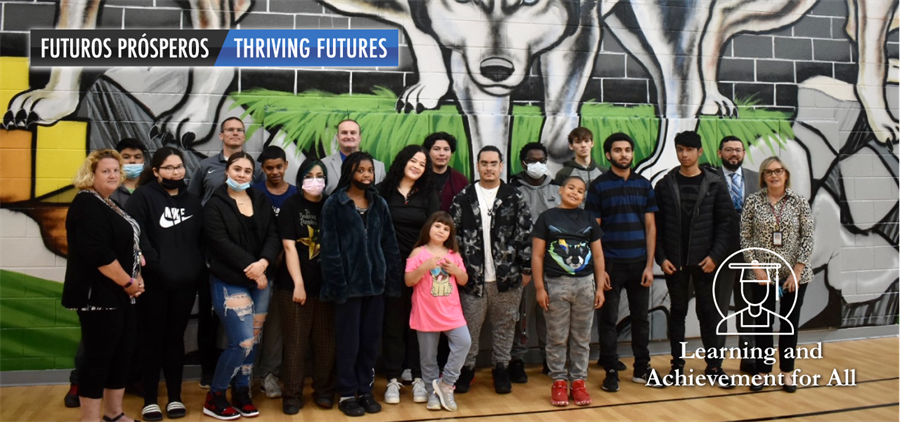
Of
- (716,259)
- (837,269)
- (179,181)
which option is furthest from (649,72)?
(179,181)

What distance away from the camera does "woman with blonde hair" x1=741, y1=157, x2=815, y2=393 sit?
4262mm

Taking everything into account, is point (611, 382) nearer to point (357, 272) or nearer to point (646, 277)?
point (646, 277)

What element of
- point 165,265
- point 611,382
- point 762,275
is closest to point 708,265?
point 762,275

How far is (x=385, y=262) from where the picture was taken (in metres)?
3.95

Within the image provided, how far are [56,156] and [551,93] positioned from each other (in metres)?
3.42

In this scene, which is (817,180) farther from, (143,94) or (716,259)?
(143,94)

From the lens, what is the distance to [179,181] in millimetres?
3736

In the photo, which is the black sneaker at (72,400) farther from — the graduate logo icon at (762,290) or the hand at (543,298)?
the graduate logo icon at (762,290)

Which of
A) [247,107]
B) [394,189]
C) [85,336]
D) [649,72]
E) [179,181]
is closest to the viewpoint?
[85,336]

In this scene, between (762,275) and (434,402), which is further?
(762,275)

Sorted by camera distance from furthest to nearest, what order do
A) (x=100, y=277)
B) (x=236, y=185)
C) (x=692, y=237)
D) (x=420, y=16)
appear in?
1. (x=420, y=16)
2. (x=692, y=237)
3. (x=236, y=185)
4. (x=100, y=277)

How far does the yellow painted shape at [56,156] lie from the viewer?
462 cm

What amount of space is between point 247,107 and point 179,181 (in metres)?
1.29

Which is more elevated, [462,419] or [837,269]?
[837,269]
